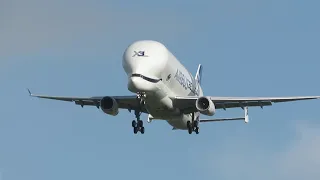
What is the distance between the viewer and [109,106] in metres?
Result: 103

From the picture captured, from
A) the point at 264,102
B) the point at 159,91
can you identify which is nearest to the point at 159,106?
the point at 159,91

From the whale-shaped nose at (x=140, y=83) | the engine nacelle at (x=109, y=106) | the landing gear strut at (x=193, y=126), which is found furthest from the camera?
the landing gear strut at (x=193, y=126)

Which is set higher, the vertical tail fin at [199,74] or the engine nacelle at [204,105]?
the vertical tail fin at [199,74]

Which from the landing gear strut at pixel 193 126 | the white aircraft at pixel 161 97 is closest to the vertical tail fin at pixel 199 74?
the white aircraft at pixel 161 97

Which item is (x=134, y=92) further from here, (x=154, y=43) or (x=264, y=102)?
(x=264, y=102)

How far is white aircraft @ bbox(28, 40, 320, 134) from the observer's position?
9900cm

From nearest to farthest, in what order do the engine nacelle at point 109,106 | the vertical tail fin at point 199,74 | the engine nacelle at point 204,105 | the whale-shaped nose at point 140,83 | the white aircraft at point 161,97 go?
1. the whale-shaped nose at point 140,83
2. the white aircraft at point 161,97
3. the engine nacelle at point 204,105
4. the engine nacelle at point 109,106
5. the vertical tail fin at point 199,74

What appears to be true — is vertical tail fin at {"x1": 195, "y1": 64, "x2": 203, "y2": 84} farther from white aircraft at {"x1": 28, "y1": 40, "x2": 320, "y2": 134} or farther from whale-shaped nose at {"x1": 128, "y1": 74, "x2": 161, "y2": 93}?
whale-shaped nose at {"x1": 128, "y1": 74, "x2": 161, "y2": 93}

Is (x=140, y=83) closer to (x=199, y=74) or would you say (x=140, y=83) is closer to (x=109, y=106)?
(x=109, y=106)

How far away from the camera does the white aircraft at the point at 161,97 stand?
325ft

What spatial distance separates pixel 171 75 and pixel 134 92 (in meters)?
4.12

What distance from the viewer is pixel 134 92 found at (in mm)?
98750

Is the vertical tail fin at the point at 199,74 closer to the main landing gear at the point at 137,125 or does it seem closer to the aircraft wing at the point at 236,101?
the aircraft wing at the point at 236,101

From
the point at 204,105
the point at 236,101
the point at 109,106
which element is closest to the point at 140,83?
the point at 109,106
